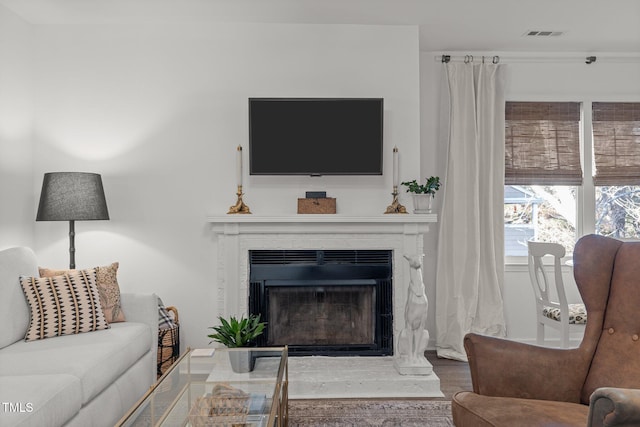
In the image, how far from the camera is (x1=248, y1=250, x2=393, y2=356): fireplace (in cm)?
363

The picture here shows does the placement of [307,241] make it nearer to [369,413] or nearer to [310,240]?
[310,240]

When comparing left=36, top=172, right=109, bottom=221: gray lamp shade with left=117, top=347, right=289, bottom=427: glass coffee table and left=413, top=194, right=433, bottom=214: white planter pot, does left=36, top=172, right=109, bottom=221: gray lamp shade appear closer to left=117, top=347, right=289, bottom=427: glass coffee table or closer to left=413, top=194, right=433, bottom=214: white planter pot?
left=117, top=347, right=289, bottom=427: glass coffee table

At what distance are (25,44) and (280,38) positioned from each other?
1.89 meters

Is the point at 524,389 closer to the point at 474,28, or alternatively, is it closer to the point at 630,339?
the point at 630,339

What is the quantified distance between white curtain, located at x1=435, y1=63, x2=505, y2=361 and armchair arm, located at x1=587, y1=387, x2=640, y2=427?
8.99ft

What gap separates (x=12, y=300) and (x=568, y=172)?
14.1 feet

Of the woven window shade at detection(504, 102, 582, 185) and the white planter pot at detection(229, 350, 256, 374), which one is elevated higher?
the woven window shade at detection(504, 102, 582, 185)

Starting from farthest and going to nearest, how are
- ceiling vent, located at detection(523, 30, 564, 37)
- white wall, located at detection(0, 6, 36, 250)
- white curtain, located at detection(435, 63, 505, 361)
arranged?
white curtain, located at detection(435, 63, 505, 361) → ceiling vent, located at detection(523, 30, 564, 37) → white wall, located at detection(0, 6, 36, 250)

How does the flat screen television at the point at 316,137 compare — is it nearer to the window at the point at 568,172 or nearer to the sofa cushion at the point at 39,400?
the window at the point at 568,172

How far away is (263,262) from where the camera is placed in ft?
12.0

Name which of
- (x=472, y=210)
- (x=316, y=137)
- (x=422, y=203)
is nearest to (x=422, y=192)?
(x=422, y=203)

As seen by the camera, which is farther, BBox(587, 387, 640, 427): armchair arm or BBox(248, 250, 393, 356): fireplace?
BBox(248, 250, 393, 356): fireplace

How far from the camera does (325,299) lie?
12.1 feet

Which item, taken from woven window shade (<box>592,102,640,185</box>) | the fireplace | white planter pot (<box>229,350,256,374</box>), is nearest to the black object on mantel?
the fireplace
